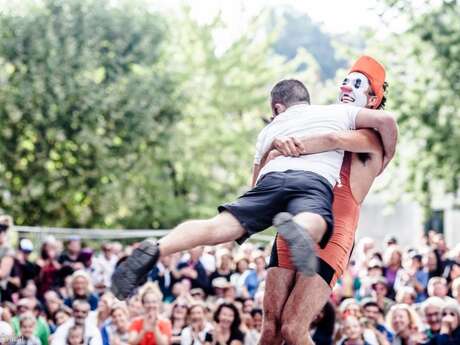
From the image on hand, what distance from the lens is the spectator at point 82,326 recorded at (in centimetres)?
1330

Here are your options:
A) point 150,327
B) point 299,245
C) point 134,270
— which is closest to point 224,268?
point 150,327

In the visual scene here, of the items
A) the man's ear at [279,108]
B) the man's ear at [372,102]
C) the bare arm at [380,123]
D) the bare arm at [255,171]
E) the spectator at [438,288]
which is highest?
the man's ear at [372,102]

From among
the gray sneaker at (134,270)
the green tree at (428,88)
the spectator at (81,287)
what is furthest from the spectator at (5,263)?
the green tree at (428,88)

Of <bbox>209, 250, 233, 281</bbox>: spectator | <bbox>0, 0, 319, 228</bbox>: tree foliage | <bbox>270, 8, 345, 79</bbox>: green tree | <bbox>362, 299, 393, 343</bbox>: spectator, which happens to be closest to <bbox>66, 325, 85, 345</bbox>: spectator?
<bbox>362, 299, 393, 343</bbox>: spectator

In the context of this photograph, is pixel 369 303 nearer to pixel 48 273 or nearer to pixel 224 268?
pixel 224 268

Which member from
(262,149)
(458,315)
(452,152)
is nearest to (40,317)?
(458,315)

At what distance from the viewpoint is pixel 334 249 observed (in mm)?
8766

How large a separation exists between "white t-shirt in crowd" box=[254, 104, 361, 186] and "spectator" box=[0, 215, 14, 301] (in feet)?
23.5

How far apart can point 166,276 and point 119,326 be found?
3389 millimetres

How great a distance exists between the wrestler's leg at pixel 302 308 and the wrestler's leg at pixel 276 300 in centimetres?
11

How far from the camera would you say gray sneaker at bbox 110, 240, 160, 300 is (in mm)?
7699

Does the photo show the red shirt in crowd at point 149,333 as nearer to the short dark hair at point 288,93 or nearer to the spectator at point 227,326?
the spectator at point 227,326

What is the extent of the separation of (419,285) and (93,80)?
1887 centimetres

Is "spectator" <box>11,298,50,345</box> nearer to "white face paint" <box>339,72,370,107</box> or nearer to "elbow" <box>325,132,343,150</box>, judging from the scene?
"white face paint" <box>339,72,370,107</box>
